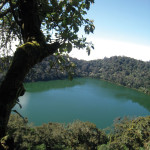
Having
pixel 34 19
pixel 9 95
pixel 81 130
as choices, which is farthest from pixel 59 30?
pixel 81 130

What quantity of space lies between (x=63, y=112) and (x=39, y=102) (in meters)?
5.56

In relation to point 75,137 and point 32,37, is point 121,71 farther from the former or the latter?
point 32,37

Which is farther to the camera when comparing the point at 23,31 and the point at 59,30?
the point at 59,30

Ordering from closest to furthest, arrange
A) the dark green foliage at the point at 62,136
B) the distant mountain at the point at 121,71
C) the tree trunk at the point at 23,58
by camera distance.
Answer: the tree trunk at the point at 23,58
the dark green foliage at the point at 62,136
the distant mountain at the point at 121,71

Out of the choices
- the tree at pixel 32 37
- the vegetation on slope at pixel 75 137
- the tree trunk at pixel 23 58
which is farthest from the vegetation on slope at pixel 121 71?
the tree trunk at pixel 23 58

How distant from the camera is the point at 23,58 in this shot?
71 centimetres

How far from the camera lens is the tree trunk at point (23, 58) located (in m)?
0.65

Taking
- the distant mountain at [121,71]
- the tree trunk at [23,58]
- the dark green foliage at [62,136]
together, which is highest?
the distant mountain at [121,71]

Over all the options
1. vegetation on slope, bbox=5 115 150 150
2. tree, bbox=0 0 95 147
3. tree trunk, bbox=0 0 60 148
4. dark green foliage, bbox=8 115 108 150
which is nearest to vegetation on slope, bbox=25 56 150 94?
vegetation on slope, bbox=5 115 150 150

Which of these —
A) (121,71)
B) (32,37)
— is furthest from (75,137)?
(121,71)

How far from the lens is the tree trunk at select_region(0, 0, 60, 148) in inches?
25.5

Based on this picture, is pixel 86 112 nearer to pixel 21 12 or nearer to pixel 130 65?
pixel 21 12

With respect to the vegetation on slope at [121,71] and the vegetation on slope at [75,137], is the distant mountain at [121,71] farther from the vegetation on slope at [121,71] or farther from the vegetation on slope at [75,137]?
the vegetation on slope at [75,137]

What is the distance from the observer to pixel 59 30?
1283 mm
